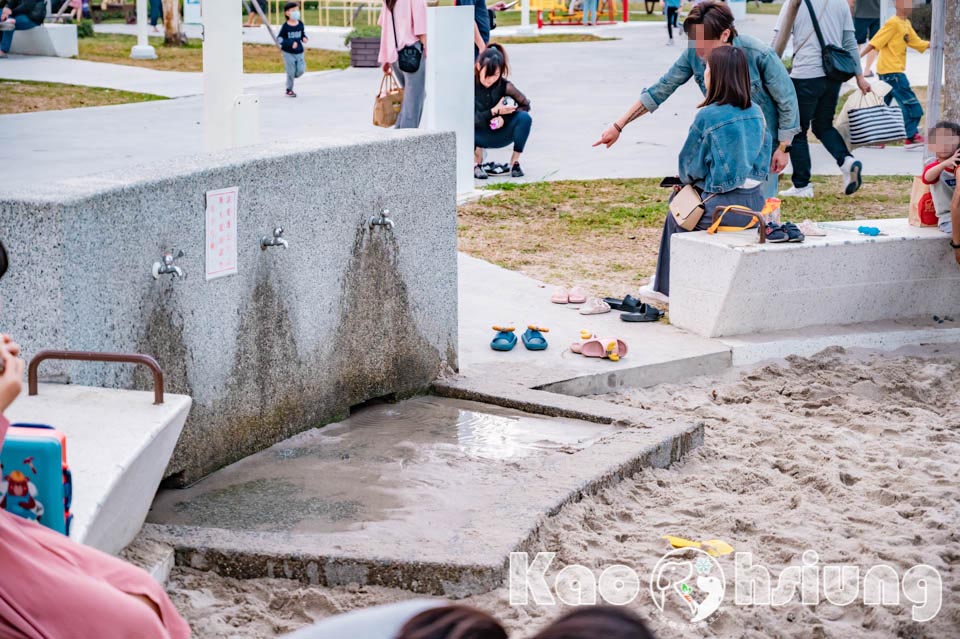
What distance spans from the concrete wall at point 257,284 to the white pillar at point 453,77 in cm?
487

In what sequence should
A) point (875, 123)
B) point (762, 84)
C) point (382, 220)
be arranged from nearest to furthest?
point (382, 220) → point (762, 84) → point (875, 123)

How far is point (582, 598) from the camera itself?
4.09 m

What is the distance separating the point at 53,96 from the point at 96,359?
1391cm

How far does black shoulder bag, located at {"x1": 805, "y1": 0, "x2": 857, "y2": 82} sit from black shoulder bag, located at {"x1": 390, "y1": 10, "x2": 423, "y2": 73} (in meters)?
3.39

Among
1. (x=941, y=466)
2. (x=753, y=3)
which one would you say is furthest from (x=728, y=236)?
(x=753, y=3)

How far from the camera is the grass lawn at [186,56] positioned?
21.3m

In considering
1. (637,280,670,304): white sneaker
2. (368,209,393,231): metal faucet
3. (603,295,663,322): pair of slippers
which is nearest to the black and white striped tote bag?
(637,280,670,304): white sneaker

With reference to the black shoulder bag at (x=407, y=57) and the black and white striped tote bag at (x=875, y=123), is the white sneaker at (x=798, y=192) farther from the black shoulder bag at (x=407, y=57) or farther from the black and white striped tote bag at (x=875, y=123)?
the black shoulder bag at (x=407, y=57)

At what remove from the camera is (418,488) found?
4.79 metres

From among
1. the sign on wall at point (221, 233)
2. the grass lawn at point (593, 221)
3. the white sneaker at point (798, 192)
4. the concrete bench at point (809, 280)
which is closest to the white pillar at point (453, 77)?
the grass lawn at point (593, 221)

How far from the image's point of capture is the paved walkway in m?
12.3

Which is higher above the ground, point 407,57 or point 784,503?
point 407,57

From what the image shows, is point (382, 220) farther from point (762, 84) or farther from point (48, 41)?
point (48, 41)

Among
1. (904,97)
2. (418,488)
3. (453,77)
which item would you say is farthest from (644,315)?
(904,97)
